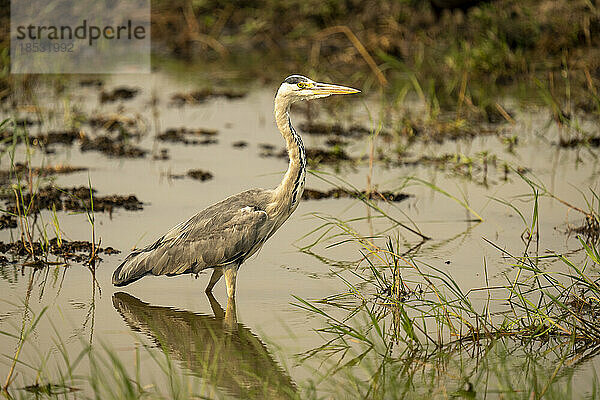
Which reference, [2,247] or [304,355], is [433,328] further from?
[2,247]

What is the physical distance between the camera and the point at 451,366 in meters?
5.22

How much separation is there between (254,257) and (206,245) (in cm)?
106

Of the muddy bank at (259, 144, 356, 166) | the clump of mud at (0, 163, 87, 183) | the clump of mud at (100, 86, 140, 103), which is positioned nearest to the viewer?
the clump of mud at (0, 163, 87, 183)

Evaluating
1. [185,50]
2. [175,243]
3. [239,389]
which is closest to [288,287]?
[175,243]

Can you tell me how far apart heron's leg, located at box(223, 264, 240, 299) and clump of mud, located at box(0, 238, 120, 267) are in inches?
44.6

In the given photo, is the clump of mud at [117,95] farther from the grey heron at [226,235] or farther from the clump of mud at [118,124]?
the grey heron at [226,235]

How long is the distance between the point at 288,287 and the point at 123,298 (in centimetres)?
112

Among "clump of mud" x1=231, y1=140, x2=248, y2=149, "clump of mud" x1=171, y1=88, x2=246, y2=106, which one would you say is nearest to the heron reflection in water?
"clump of mud" x1=231, y1=140, x2=248, y2=149

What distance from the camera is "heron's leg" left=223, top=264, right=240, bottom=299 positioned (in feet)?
20.9

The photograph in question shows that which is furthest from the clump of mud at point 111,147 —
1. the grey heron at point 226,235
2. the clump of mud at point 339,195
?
the grey heron at point 226,235

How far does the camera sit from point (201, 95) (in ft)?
44.8

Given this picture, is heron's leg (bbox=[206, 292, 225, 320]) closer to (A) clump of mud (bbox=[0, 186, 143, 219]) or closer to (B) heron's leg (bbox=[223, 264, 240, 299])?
(B) heron's leg (bbox=[223, 264, 240, 299])

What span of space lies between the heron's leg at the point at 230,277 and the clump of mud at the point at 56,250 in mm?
1132

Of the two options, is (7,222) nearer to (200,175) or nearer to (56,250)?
(56,250)
